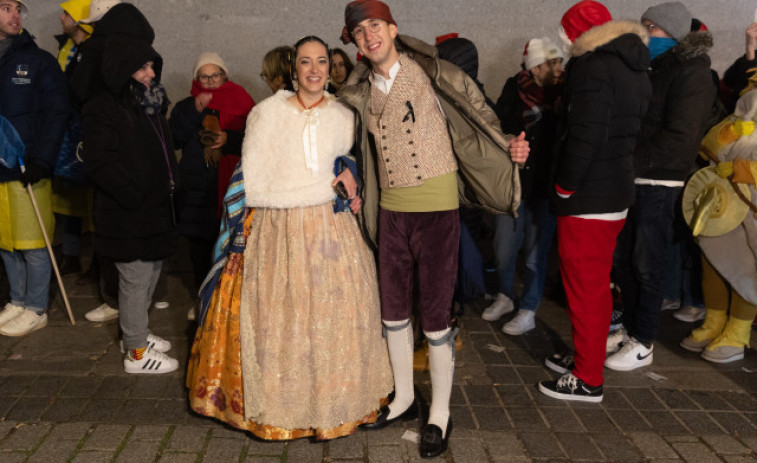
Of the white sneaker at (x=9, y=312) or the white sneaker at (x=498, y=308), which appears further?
the white sneaker at (x=498, y=308)

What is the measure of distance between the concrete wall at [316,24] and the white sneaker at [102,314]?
2811 millimetres

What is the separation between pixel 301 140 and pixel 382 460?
1667 mm

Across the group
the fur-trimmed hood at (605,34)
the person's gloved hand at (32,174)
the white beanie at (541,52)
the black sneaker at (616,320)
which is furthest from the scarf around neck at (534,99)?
the person's gloved hand at (32,174)

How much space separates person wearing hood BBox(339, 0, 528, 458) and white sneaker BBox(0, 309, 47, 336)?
2.86 meters

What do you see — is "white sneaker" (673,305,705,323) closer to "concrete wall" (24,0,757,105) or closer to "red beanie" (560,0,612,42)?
"red beanie" (560,0,612,42)

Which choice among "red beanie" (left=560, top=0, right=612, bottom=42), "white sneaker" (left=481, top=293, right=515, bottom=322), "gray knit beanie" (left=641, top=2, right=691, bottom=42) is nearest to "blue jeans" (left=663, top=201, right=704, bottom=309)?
"white sneaker" (left=481, top=293, right=515, bottom=322)

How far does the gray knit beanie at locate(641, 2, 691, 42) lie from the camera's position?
149 inches

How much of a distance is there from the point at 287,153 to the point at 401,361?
4.11ft

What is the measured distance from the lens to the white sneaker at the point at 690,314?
497cm

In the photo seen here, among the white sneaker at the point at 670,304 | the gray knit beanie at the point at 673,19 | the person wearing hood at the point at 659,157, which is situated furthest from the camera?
the white sneaker at the point at 670,304

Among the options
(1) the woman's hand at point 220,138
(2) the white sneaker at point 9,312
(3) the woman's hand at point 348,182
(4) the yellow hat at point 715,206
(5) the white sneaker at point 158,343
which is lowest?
(5) the white sneaker at point 158,343

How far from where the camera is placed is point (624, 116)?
329cm

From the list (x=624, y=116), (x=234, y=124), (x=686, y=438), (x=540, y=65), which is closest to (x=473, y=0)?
(x=540, y=65)

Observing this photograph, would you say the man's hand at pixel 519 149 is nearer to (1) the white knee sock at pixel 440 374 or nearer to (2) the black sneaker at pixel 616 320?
(1) the white knee sock at pixel 440 374
